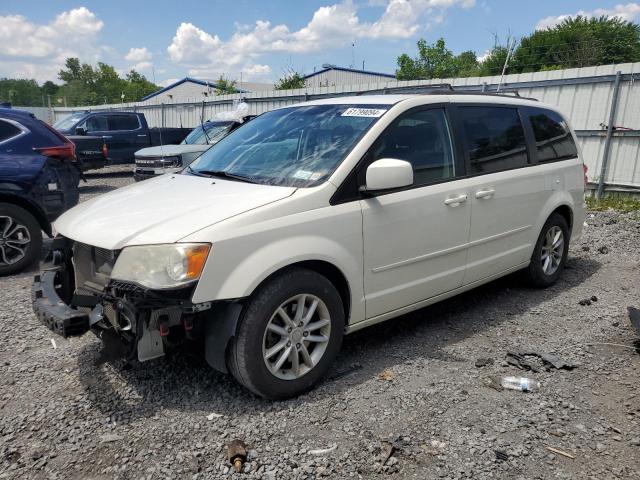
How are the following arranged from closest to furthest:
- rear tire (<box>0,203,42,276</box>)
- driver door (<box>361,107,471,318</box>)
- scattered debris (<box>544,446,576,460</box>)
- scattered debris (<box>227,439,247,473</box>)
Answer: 1. scattered debris (<box>227,439,247,473</box>)
2. scattered debris (<box>544,446,576,460</box>)
3. driver door (<box>361,107,471,318</box>)
4. rear tire (<box>0,203,42,276</box>)

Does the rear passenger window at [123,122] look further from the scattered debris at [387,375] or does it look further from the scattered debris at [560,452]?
the scattered debris at [560,452]

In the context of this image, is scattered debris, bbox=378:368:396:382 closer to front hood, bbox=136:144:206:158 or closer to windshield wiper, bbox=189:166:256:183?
windshield wiper, bbox=189:166:256:183

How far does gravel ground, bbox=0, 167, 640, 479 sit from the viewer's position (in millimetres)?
2672

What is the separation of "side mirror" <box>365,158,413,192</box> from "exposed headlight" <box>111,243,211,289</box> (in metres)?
1.14

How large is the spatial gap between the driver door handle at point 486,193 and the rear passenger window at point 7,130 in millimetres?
5353

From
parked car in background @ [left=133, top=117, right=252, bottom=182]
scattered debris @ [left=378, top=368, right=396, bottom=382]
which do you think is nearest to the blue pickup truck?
parked car in background @ [left=133, top=117, right=252, bottom=182]

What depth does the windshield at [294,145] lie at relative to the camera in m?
3.50

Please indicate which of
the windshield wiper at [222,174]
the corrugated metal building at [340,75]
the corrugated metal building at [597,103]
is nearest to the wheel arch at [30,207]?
the windshield wiper at [222,174]

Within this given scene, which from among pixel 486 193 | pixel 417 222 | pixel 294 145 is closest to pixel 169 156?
pixel 294 145

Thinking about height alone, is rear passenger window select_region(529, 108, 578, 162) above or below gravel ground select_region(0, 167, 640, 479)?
above

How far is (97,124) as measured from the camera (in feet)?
50.4

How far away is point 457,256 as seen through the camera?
4.15 meters

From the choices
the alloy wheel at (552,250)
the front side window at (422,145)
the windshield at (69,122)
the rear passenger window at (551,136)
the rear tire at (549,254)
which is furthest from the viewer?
the windshield at (69,122)

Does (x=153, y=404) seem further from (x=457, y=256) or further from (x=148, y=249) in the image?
(x=457, y=256)
